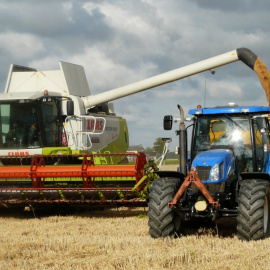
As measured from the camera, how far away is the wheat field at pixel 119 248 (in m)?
4.77

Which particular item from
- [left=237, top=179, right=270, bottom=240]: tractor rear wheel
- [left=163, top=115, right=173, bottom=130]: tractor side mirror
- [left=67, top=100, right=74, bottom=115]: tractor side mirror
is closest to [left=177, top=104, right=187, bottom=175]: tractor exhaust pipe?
[left=163, top=115, right=173, bottom=130]: tractor side mirror

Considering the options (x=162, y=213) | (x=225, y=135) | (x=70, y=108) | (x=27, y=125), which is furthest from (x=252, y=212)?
(x=27, y=125)

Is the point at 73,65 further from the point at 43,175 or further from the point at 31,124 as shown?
the point at 43,175

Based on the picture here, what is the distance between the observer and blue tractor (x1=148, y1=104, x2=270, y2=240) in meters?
5.86

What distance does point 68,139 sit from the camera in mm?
10164

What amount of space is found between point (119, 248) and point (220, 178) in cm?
137

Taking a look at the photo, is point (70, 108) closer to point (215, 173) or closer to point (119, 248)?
point (215, 173)

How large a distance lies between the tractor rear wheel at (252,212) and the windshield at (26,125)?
477cm

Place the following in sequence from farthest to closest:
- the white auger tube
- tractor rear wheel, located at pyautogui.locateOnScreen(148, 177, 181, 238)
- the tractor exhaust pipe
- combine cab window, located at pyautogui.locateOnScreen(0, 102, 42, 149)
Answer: the white auger tube
combine cab window, located at pyautogui.locateOnScreen(0, 102, 42, 149)
the tractor exhaust pipe
tractor rear wheel, located at pyautogui.locateOnScreen(148, 177, 181, 238)

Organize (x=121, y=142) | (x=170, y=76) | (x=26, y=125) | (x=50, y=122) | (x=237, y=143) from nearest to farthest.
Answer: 1. (x=237, y=143)
2. (x=26, y=125)
3. (x=50, y=122)
4. (x=170, y=76)
5. (x=121, y=142)

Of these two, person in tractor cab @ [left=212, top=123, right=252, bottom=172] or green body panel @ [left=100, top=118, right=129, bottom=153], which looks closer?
person in tractor cab @ [left=212, top=123, right=252, bottom=172]

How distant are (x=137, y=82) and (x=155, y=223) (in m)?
6.35

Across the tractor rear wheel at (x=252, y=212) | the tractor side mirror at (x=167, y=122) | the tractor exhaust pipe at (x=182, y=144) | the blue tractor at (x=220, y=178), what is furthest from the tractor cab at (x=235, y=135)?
the tractor rear wheel at (x=252, y=212)

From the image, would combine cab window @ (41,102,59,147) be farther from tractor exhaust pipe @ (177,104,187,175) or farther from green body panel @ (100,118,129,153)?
tractor exhaust pipe @ (177,104,187,175)
